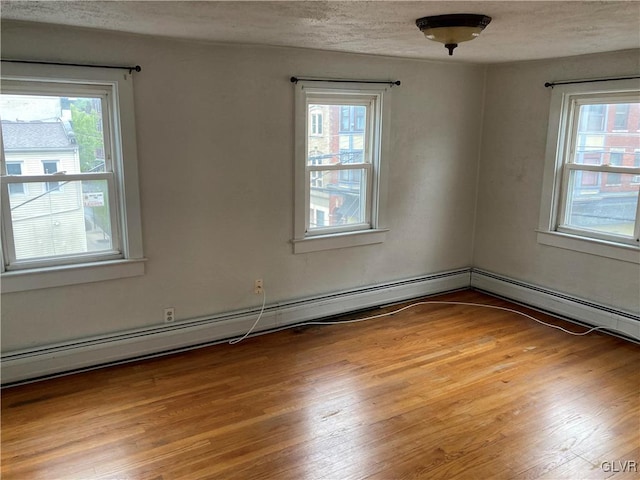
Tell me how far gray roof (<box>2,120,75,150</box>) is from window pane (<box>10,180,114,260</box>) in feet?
0.76

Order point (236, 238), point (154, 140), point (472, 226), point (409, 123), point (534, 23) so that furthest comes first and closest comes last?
point (472, 226)
point (409, 123)
point (236, 238)
point (154, 140)
point (534, 23)

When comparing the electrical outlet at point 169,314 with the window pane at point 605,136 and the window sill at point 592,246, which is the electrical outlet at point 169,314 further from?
the window pane at point 605,136

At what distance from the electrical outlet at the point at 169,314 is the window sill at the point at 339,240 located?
3.35ft

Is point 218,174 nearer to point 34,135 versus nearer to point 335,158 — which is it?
point 335,158

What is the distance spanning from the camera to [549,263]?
14.8 ft

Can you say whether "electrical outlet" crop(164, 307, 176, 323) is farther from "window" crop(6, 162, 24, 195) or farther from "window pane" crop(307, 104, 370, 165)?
"window pane" crop(307, 104, 370, 165)

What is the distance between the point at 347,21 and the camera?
8.84 feet

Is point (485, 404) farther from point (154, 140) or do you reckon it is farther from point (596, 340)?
point (154, 140)

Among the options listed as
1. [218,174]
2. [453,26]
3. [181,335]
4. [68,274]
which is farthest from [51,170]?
[453,26]

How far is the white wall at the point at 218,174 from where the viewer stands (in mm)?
3238

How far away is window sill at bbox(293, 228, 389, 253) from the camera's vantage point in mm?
4102

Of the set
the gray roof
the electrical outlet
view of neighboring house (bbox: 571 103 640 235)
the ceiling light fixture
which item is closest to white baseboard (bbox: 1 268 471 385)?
the electrical outlet

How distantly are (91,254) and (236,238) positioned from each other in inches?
38.5

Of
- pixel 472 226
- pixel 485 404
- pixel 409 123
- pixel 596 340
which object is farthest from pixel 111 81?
pixel 596 340
